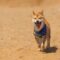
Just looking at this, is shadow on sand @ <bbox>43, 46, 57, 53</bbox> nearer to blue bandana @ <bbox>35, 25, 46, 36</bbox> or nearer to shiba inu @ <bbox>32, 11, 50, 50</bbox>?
shiba inu @ <bbox>32, 11, 50, 50</bbox>

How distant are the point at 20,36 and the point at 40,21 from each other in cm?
217

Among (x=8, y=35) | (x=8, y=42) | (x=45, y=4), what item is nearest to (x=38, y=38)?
(x=8, y=42)

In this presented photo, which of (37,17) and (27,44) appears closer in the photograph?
(37,17)

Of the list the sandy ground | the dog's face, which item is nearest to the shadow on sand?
the sandy ground

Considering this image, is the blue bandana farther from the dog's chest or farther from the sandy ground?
the sandy ground

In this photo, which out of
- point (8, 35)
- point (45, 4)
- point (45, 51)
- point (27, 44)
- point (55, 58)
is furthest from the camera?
point (45, 4)

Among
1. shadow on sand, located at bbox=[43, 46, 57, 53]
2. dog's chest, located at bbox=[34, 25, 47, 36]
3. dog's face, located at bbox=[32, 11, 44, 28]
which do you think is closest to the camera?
dog's face, located at bbox=[32, 11, 44, 28]

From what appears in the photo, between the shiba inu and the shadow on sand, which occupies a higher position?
the shiba inu

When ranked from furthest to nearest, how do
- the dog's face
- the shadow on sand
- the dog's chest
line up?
the shadow on sand, the dog's chest, the dog's face

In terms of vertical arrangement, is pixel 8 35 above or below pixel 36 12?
below

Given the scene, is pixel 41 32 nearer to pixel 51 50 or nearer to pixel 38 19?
pixel 38 19

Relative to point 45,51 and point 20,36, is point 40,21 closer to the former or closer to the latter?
point 45,51

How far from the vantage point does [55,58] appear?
6105mm

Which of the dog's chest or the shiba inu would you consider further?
the dog's chest
